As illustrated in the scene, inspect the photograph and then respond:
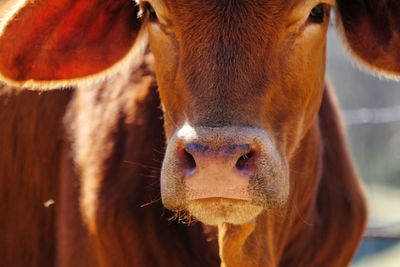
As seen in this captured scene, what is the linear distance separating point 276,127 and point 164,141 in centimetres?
84

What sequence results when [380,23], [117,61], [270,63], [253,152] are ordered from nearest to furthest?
[253,152] → [270,63] → [380,23] → [117,61]

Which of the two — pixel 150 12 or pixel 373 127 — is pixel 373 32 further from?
pixel 373 127

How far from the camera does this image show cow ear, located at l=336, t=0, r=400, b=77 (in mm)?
3625

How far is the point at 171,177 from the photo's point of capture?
9.43ft

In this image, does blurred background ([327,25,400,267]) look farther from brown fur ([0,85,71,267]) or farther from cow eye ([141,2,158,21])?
cow eye ([141,2,158,21])

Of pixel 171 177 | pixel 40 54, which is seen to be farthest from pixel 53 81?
pixel 171 177

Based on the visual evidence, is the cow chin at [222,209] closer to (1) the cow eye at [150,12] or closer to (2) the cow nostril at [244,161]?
(2) the cow nostril at [244,161]

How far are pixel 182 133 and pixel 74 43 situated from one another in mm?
1281

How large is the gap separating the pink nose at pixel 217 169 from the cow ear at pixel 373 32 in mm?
1179

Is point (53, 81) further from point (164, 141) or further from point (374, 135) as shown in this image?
point (374, 135)

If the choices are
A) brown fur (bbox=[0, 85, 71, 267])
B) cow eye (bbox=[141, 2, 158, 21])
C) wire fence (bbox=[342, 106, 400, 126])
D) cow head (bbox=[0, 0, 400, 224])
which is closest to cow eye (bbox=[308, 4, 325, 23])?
cow head (bbox=[0, 0, 400, 224])

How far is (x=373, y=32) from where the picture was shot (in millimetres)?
3670

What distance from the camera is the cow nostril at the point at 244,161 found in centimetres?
278

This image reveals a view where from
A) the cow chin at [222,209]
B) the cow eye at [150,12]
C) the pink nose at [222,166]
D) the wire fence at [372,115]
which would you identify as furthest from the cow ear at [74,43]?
the wire fence at [372,115]
